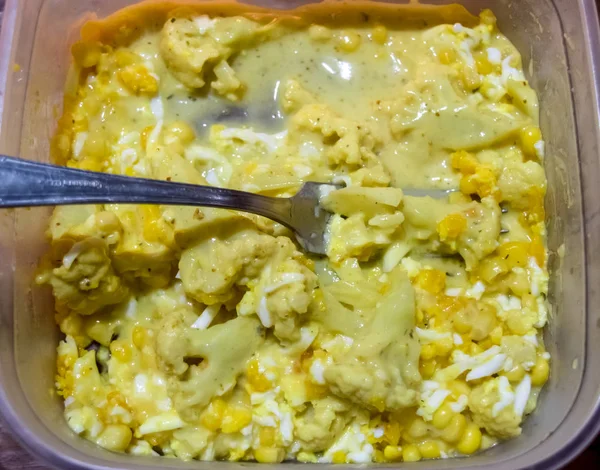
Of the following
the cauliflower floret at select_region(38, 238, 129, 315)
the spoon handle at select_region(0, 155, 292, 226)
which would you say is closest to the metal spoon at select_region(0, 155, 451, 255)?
the spoon handle at select_region(0, 155, 292, 226)

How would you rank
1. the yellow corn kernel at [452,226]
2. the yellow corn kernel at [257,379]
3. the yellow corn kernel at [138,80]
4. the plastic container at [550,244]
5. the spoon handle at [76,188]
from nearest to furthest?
the spoon handle at [76,188], the plastic container at [550,244], the yellow corn kernel at [257,379], the yellow corn kernel at [452,226], the yellow corn kernel at [138,80]

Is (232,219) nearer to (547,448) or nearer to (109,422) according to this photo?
Result: (109,422)

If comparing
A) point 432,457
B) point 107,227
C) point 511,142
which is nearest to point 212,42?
point 107,227

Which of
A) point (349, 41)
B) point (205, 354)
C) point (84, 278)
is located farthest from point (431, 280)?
point (84, 278)

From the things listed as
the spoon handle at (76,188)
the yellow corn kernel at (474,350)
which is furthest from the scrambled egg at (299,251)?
the spoon handle at (76,188)

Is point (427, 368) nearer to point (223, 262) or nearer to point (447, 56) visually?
point (223, 262)

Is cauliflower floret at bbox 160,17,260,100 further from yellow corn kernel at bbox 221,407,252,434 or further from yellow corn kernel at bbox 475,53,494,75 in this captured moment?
yellow corn kernel at bbox 221,407,252,434

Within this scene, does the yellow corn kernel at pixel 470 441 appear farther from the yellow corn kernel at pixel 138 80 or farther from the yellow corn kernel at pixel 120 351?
the yellow corn kernel at pixel 138 80
